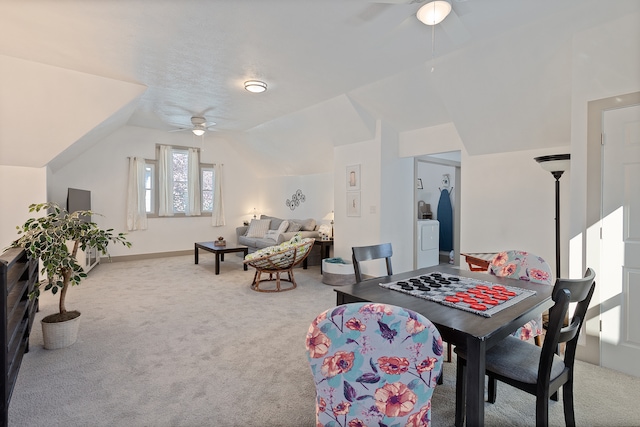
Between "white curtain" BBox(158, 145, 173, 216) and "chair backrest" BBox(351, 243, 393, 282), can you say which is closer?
"chair backrest" BBox(351, 243, 393, 282)

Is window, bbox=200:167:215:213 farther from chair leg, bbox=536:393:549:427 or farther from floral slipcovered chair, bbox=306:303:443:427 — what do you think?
chair leg, bbox=536:393:549:427

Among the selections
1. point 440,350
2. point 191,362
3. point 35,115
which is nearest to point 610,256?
point 440,350

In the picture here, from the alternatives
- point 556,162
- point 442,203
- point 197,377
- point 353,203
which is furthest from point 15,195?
point 442,203

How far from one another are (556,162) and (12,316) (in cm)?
443

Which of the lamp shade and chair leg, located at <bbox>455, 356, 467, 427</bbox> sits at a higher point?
the lamp shade

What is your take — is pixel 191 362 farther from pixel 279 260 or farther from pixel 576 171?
pixel 576 171

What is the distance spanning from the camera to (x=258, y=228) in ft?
24.1

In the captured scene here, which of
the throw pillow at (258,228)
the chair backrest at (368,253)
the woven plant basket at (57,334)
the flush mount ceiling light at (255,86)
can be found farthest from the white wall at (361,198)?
the woven plant basket at (57,334)

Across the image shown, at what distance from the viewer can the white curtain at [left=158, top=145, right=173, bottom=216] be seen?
285 inches

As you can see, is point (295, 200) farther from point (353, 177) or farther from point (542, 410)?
point (542, 410)

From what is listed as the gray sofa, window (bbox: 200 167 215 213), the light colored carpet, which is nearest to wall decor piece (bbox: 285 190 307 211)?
the gray sofa

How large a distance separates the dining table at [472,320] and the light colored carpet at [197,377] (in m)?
0.68

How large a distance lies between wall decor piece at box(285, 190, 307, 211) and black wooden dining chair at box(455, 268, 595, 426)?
6040 mm

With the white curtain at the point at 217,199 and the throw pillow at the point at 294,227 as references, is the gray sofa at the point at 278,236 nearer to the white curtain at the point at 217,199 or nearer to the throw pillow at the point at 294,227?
the throw pillow at the point at 294,227
